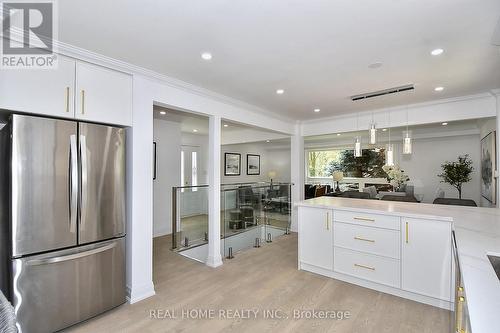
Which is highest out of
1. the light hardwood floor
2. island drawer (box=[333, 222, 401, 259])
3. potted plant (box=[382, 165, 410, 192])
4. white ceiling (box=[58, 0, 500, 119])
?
white ceiling (box=[58, 0, 500, 119])

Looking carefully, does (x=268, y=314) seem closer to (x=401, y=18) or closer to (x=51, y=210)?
(x=51, y=210)

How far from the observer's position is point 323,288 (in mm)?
2896

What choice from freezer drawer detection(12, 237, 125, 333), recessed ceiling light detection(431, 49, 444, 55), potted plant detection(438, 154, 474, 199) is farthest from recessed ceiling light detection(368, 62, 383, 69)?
potted plant detection(438, 154, 474, 199)

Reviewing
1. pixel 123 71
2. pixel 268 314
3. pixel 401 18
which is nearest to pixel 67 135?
pixel 123 71

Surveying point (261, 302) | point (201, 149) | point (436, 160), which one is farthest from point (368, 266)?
point (436, 160)

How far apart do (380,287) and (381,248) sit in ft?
1.51

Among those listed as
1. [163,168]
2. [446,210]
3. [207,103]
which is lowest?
[446,210]

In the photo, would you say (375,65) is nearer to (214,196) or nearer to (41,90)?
(214,196)

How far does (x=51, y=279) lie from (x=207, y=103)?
260cm

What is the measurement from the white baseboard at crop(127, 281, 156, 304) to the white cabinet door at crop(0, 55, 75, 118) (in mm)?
1867

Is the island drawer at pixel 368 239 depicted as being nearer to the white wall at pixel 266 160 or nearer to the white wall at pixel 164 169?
the white wall at pixel 164 169

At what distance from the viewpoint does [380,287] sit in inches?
111

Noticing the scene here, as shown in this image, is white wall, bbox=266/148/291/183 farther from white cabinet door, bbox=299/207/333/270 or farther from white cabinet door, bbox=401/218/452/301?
white cabinet door, bbox=401/218/452/301

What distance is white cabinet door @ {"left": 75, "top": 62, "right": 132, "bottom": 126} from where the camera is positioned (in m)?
2.25
